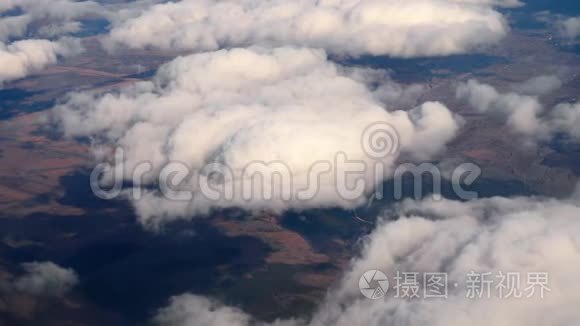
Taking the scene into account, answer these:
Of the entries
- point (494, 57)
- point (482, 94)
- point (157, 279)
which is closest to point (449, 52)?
point (494, 57)

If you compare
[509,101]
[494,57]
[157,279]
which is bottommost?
[157,279]

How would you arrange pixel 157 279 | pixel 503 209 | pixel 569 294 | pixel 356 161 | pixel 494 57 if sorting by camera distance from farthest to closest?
pixel 494 57 < pixel 356 161 < pixel 503 209 < pixel 157 279 < pixel 569 294

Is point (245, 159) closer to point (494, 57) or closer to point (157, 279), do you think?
point (157, 279)

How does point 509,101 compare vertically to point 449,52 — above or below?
below

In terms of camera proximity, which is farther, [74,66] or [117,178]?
[74,66]

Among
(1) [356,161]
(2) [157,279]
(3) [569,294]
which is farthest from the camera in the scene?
(1) [356,161]

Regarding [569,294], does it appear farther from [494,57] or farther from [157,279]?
[494,57]
